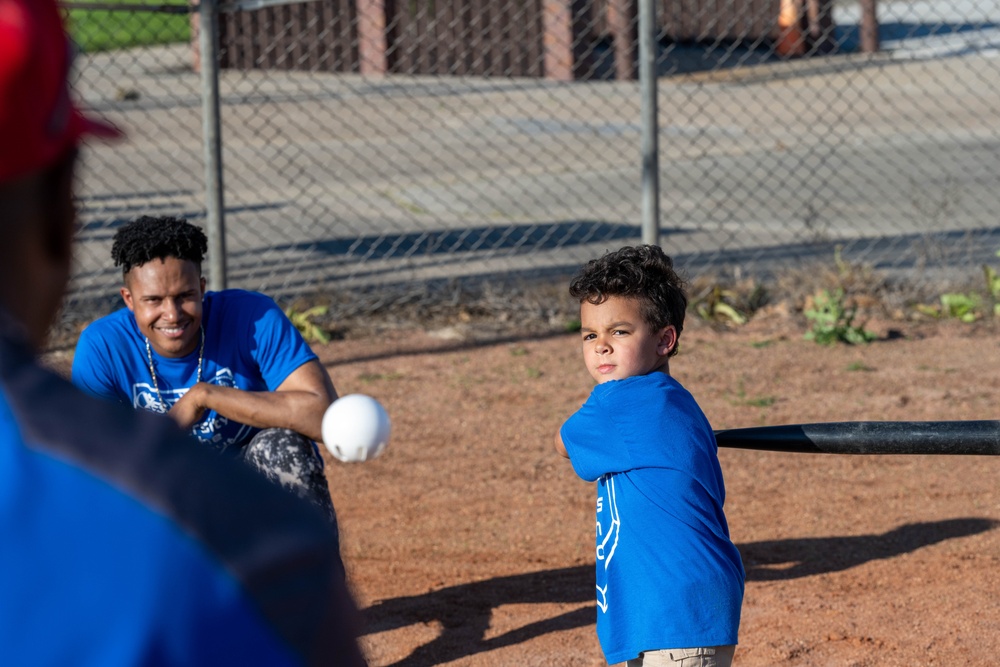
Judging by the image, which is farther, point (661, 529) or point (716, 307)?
point (716, 307)

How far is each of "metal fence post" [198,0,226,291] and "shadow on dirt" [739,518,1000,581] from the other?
315 centimetres

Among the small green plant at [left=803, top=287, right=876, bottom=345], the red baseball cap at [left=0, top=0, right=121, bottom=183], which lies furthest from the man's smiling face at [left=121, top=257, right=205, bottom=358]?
the small green plant at [left=803, top=287, right=876, bottom=345]

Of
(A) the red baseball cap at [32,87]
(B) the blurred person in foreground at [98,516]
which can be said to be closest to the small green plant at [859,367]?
(B) the blurred person in foreground at [98,516]

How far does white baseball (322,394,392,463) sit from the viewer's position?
2611 mm

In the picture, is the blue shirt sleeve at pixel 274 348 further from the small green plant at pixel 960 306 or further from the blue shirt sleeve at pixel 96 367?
the small green plant at pixel 960 306

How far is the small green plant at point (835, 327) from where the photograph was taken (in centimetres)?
696

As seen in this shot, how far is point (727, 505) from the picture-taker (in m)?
4.91

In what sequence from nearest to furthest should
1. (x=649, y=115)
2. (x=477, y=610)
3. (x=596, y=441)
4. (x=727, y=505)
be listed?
1. (x=596, y=441)
2. (x=477, y=610)
3. (x=727, y=505)
4. (x=649, y=115)

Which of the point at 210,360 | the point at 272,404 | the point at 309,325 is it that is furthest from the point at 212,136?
the point at 272,404

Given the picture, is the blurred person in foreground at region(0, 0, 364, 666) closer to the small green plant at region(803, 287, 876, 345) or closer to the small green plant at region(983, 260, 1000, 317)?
the small green plant at region(803, 287, 876, 345)

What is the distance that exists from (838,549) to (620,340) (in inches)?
82.6

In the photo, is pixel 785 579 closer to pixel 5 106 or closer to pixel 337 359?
pixel 337 359

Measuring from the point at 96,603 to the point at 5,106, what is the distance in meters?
0.36

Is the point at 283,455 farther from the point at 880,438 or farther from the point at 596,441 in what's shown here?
Result: the point at 880,438
